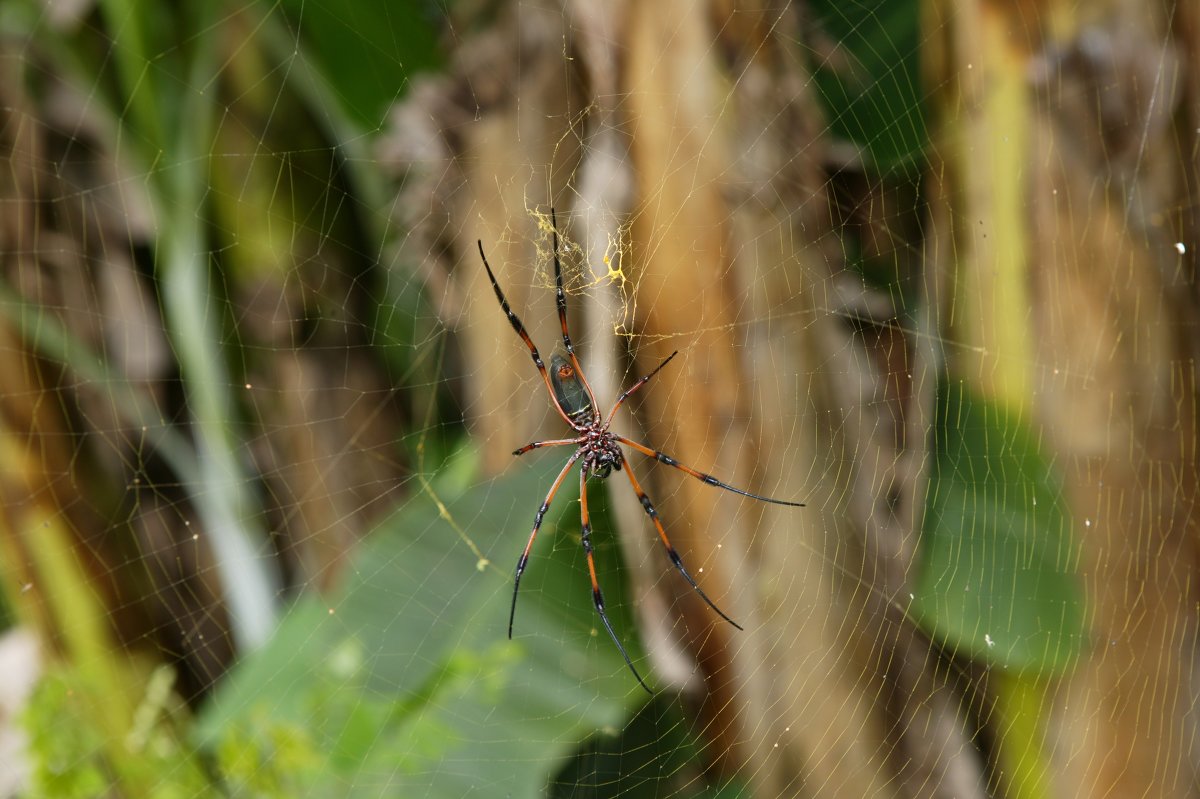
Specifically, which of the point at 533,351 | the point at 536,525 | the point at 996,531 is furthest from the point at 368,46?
the point at 996,531

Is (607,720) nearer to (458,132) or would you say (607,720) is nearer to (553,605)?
(553,605)

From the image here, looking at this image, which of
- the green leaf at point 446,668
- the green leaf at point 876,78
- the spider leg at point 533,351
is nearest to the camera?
the green leaf at point 446,668

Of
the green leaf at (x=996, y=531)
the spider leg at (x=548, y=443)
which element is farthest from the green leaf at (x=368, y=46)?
the green leaf at (x=996, y=531)

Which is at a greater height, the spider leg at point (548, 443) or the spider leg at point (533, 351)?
the spider leg at point (533, 351)

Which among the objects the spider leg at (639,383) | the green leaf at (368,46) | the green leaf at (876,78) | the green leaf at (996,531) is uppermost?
the green leaf at (368,46)

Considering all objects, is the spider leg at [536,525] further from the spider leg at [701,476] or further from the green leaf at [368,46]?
the green leaf at [368,46]

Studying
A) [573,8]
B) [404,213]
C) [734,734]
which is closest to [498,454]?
[404,213]

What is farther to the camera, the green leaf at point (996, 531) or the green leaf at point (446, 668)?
the green leaf at point (996, 531)
